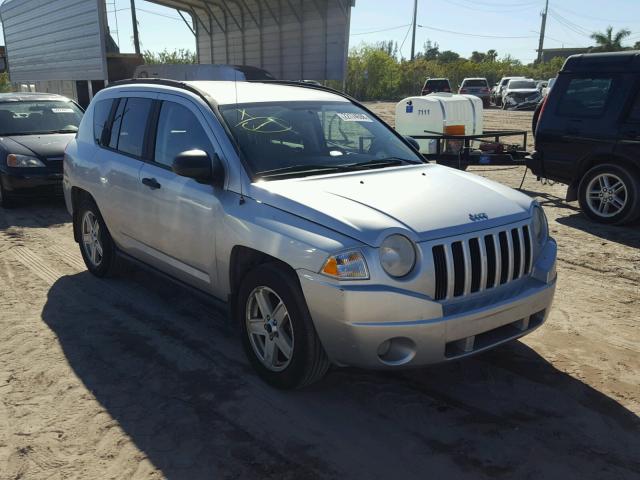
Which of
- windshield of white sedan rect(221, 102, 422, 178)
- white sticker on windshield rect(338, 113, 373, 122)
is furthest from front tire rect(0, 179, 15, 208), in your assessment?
white sticker on windshield rect(338, 113, 373, 122)

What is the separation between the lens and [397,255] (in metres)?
3.04

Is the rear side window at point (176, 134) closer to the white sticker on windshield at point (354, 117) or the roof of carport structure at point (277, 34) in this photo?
the white sticker on windshield at point (354, 117)

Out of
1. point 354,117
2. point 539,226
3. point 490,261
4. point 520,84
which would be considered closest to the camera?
point 490,261

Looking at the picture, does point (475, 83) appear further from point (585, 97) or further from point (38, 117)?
point (38, 117)

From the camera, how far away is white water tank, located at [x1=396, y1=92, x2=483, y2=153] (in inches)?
396

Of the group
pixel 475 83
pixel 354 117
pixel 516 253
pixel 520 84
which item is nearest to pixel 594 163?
pixel 354 117

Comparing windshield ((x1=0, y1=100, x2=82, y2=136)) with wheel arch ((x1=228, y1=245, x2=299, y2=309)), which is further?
windshield ((x1=0, y1=100, x2=82, y2=136))

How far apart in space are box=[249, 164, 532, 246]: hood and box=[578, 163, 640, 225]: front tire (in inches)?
163

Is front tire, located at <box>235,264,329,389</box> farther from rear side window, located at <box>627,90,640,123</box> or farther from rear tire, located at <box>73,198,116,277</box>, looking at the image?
rear side window, located at <box>627,90,640,123</box>

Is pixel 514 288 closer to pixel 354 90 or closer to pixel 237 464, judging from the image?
pixel 237 464

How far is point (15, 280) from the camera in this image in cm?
571

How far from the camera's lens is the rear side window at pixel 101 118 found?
5.32 meters

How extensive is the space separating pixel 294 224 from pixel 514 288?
1316mm

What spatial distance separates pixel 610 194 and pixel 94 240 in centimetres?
608
